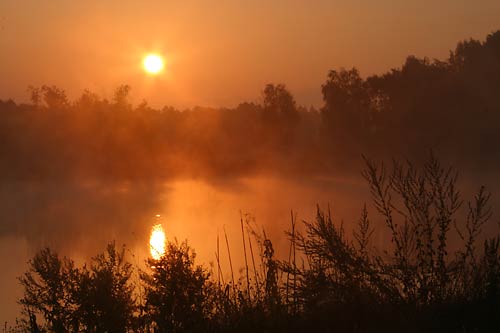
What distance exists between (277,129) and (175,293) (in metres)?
58.0

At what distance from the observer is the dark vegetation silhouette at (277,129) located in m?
51.6

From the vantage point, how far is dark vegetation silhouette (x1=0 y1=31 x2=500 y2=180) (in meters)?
51.6

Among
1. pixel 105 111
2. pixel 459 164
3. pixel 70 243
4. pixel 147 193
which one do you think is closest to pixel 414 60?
pixel 459 164

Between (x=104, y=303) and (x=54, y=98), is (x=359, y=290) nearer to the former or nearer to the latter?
(x=104, y=303)

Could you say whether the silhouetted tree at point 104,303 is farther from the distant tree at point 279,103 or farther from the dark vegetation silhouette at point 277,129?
the distant tree at point 279,103

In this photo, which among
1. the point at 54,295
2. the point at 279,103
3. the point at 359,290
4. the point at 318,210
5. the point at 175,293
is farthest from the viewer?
the point at 279,103

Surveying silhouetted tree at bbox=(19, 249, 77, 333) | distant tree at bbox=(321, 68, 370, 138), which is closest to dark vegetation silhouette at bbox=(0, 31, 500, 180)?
distant tree at bbox=(321, 68, 370, 138)

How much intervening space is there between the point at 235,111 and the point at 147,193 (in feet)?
77.6

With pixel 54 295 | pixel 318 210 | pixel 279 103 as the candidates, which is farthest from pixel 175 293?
pixel 279 103

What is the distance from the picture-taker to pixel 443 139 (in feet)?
168

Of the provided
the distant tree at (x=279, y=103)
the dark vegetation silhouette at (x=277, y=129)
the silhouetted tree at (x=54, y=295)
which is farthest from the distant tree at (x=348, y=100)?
the silhouetted tree at (x=54, y=295)

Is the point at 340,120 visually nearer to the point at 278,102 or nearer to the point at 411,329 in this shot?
the point at 278,102

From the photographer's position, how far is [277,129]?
65.2 metres

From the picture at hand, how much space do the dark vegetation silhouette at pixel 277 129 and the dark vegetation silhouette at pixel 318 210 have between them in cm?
16
